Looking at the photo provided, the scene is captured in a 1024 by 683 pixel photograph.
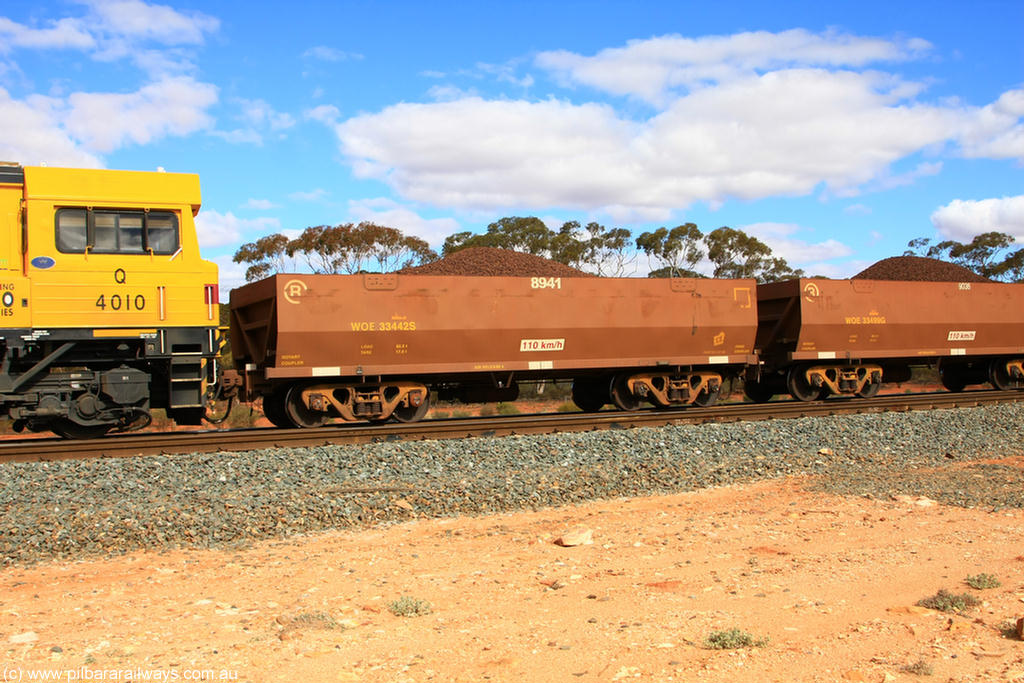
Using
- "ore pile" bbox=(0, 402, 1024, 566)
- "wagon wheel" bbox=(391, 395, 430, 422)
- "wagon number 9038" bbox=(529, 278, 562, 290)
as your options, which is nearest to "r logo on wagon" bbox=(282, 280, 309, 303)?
"wagon wheel" bbox=(391, 395, 430, 422)

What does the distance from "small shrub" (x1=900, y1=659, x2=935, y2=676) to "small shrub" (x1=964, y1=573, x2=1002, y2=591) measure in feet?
5.73

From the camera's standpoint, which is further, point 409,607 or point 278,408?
point 278,408

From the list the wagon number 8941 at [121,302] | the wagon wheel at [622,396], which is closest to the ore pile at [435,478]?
the wagon number 8941 at [121,302]

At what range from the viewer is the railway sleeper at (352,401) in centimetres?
1353

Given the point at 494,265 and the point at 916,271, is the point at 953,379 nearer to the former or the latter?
the point at 494,265

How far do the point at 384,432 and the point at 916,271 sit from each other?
136ft

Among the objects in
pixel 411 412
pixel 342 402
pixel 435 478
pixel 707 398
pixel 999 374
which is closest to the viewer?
pixel 435 478

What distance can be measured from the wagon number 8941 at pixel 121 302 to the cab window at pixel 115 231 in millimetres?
637

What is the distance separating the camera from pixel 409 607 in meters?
5.46

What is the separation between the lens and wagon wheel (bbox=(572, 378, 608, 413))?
1686 cm

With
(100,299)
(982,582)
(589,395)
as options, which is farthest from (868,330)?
(100,299)

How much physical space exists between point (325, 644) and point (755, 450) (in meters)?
7.97

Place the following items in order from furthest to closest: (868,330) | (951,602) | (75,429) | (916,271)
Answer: (916,271)
(868,330)
(75,429)
(951,602)

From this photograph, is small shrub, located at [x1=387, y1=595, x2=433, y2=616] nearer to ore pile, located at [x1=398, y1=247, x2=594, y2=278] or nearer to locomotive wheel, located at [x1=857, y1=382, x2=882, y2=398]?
locomotive wheel, located at [x1=857, y1=382, x2=882, y2=398]
